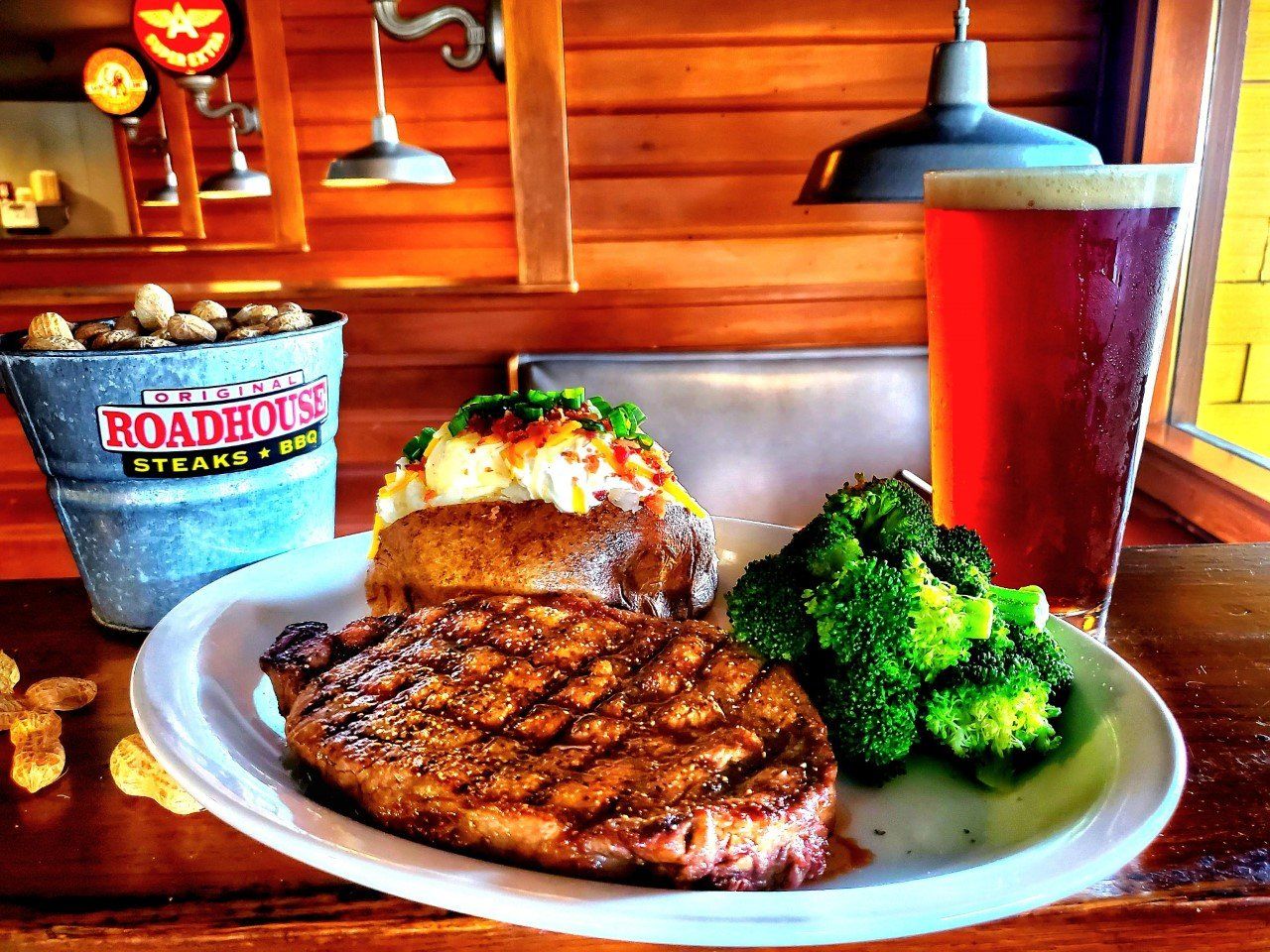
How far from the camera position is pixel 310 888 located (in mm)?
692

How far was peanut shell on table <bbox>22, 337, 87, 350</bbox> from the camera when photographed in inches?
42.0

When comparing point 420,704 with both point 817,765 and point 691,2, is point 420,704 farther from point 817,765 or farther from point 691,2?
point 691,2

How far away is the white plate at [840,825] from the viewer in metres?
0.57

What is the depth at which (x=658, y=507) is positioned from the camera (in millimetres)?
1257

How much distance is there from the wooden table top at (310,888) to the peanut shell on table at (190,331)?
18.7 inches

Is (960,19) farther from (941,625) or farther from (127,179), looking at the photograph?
(127,179)

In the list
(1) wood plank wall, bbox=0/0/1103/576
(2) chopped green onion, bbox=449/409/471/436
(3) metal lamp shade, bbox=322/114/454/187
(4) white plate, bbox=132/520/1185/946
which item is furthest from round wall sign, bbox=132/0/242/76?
(4) white plate, bbox=132/520/1185/946

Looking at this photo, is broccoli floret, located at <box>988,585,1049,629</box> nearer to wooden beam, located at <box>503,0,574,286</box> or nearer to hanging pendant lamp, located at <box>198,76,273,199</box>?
wooden beam, located at <box>503,0,574,286</box>

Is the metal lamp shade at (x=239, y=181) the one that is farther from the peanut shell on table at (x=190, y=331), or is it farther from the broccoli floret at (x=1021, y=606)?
the broccoli floret at (x=1021, y=606)

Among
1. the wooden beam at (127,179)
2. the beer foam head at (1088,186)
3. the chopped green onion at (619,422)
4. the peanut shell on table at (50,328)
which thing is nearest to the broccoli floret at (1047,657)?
the beer foam head at (1088,186)

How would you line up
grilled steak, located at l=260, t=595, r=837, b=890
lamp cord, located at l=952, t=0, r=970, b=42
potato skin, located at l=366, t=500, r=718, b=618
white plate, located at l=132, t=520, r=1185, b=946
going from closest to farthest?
white plate, located at l=132, t=520, r=1185, b=946, grilled steak, located at l=260, t=595, r=837, b=890, potato skin, located at l=366, t=500, r=718, b=618, lamp cord, located at l=952, t=0, r=970, b=42

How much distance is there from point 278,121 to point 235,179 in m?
0.33

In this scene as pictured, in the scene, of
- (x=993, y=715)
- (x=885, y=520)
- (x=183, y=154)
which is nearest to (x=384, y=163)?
(x=183, y=154)

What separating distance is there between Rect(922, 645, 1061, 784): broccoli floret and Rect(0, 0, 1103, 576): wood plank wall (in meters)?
2.72
